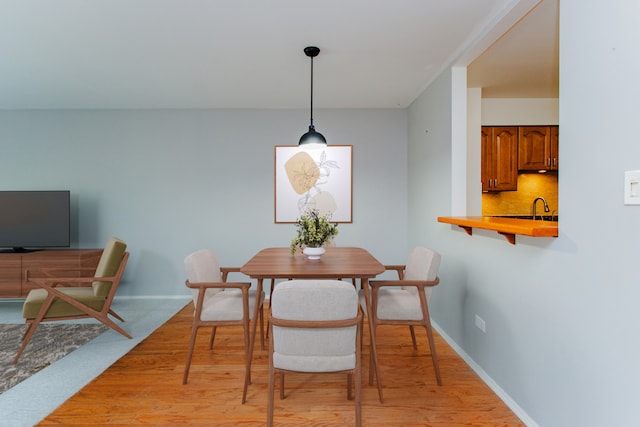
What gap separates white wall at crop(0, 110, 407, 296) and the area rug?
3.45ft

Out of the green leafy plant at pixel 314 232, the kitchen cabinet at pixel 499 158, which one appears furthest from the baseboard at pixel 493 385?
the kitchen cabinet at pixel 499 158

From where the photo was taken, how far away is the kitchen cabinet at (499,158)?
12.8ft

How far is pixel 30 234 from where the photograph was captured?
403cm

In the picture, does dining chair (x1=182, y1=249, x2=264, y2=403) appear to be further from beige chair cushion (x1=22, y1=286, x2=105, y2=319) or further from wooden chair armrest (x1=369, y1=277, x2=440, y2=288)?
beige chair cushion (x1=22, y1=286, x2=105, y2=319)

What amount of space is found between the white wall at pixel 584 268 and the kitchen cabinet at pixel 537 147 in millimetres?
2237

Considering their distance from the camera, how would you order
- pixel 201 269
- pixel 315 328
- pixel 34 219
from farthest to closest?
pixel 34 219 < pixel 201 269 < pixel 315 328

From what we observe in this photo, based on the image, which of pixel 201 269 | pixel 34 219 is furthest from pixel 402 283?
pixel 34 219

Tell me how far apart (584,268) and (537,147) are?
2983 millimetres

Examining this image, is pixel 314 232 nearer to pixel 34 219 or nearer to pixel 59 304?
pixel 59 304

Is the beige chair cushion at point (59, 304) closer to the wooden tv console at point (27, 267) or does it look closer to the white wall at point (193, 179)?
the wooden tv console at point (27, 267)

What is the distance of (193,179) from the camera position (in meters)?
4.36

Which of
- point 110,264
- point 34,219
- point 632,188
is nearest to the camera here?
point 632,188

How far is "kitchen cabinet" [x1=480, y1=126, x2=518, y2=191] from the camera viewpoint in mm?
3896

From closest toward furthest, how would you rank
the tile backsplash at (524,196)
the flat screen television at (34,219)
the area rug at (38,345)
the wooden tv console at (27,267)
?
1. the area rug at (38,345)
2. the wooden tv console at (27,267)
3. the flat screen television at (34,219)
4. the tile backsplash at (524,196)
